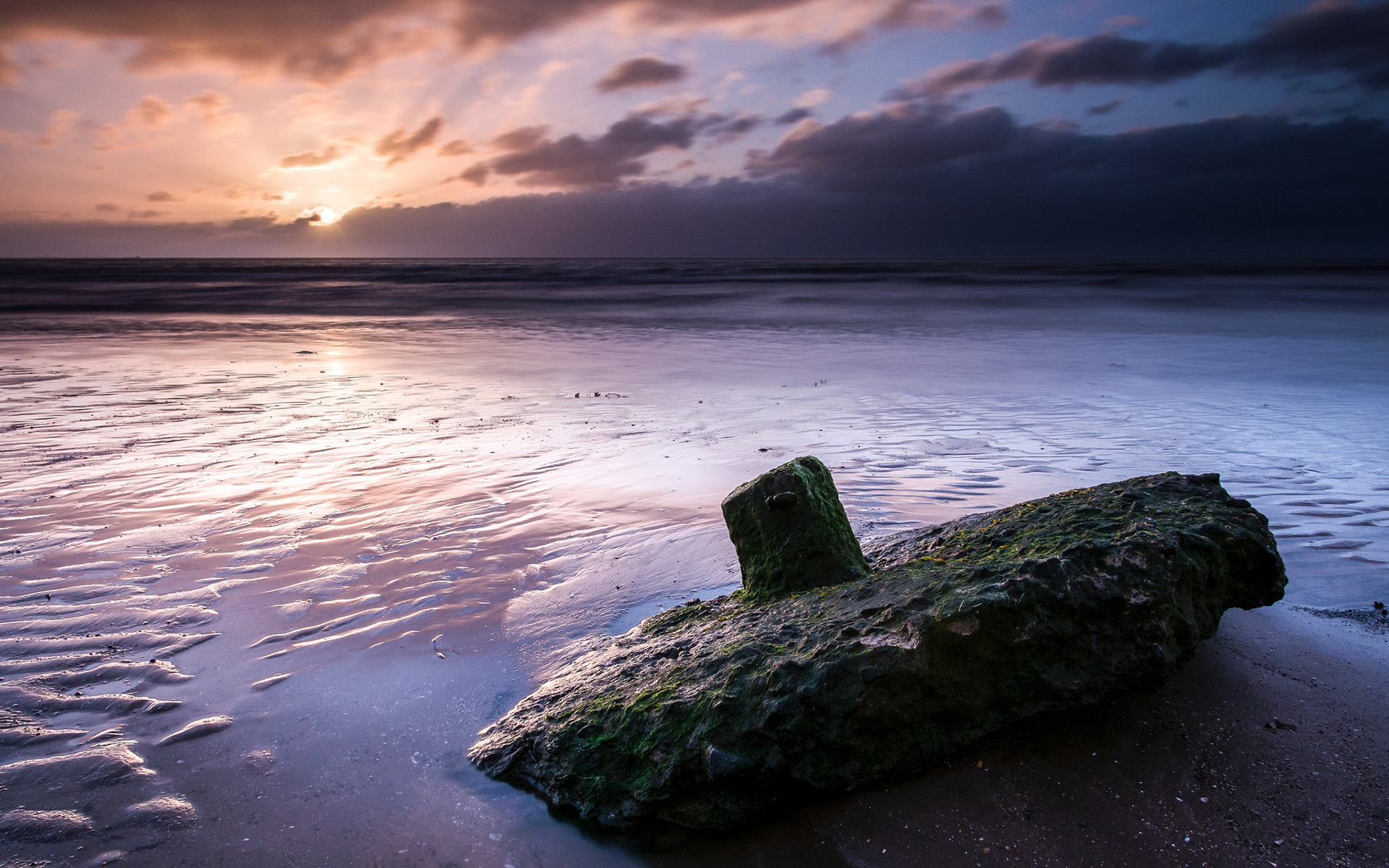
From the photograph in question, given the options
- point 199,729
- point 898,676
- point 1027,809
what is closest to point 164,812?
point 199,729

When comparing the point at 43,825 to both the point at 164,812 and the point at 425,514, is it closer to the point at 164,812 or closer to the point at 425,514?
the point at 164,812

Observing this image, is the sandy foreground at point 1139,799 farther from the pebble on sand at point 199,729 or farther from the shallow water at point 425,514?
the pebble on sand at point 199,729

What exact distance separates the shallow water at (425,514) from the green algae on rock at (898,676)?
238 millimetres

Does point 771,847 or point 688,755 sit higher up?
point 688,755

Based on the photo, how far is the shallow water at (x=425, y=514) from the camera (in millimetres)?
2602

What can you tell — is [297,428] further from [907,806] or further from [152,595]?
[907,806]

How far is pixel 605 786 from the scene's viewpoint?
240 centimetres

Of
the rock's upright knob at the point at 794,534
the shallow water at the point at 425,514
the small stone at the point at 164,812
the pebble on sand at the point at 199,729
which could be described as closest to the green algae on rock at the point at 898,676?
the shallow water at the point at 425,514

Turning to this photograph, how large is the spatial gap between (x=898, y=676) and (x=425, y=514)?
392cm

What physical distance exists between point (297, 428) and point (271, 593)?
4.42 m

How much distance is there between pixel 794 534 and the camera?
10.4 feet

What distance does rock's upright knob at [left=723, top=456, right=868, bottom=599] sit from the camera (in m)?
3.16

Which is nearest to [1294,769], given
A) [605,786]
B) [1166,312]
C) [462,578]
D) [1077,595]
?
[1077,595]

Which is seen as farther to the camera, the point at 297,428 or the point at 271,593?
the point at 297,428
